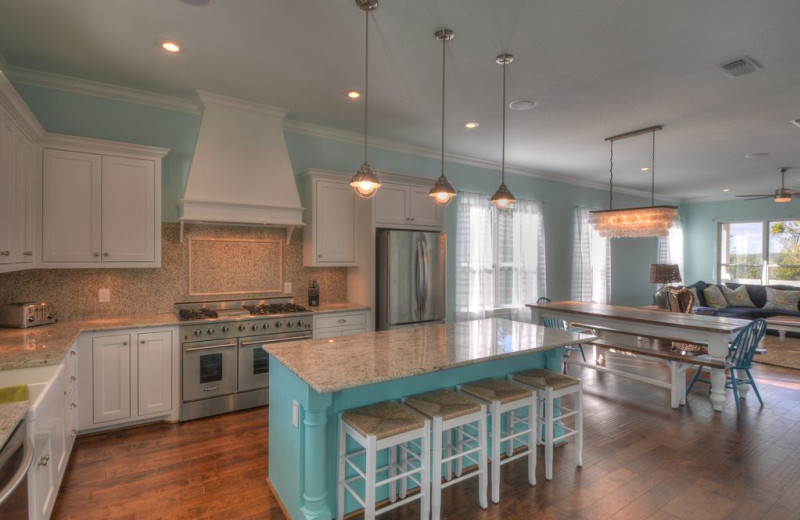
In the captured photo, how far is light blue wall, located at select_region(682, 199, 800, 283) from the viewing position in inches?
347

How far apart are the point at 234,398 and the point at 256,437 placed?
57 cm

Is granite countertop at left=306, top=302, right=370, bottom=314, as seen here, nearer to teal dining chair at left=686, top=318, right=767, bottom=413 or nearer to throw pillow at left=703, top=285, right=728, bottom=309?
teal dining chair at left=686, top=318, right=767, bottom=413

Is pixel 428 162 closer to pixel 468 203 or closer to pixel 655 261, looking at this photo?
pixel 468 203

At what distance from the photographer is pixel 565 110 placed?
3.98m

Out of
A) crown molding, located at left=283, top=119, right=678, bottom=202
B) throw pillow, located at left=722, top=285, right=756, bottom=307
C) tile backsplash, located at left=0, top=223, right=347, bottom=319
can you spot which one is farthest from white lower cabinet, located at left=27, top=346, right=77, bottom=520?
throw pillow, located at left=722, top=285, right=756, bottom=307

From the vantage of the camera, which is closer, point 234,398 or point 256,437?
point 256,437

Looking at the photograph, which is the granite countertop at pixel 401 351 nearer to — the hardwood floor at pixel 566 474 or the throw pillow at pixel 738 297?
the hardwood floor at pixel 566 474

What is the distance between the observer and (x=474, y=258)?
6.02 m

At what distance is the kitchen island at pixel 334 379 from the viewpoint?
209cm

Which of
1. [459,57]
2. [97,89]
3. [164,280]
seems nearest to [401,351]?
[459,57]

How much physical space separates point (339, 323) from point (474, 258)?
8.27ft

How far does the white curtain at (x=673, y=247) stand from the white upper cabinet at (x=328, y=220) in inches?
315

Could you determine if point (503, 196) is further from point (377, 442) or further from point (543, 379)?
point (377, 442)

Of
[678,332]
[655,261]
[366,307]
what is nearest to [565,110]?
[678,332]
